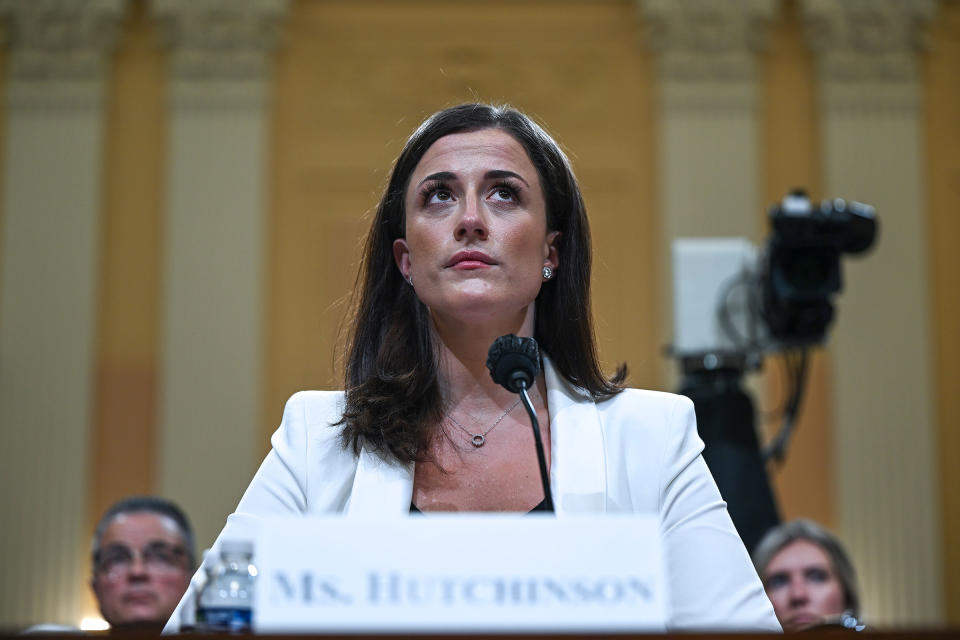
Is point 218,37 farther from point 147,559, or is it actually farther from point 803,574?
point 803,574

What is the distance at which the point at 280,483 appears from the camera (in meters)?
2.01

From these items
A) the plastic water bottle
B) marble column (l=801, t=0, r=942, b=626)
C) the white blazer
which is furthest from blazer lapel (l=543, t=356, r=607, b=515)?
marble column (l=801, t=0, r=942, b=626)

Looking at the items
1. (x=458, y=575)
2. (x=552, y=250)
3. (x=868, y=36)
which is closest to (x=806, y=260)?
(x=552, y=250)

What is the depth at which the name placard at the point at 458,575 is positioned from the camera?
4.00 ft

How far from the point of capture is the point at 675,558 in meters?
1.90

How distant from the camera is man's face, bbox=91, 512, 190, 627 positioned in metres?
3.82

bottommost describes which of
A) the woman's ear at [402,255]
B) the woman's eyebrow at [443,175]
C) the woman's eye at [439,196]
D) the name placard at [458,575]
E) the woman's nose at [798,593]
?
the woman's nose at [798,593]

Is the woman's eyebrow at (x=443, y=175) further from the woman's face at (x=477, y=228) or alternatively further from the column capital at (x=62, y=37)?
the column capital at (x=62, y=37)

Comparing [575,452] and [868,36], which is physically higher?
[868,36]

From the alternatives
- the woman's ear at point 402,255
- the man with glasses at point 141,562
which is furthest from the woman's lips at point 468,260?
the man with glasses at point 141,562

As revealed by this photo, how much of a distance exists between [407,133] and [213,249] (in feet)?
4.37

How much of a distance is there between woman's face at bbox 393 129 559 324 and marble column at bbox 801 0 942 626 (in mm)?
5605

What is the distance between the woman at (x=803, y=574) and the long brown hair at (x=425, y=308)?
75.0 inches

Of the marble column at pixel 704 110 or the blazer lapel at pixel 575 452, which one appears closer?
the blazer lapel at pixel 575 452
